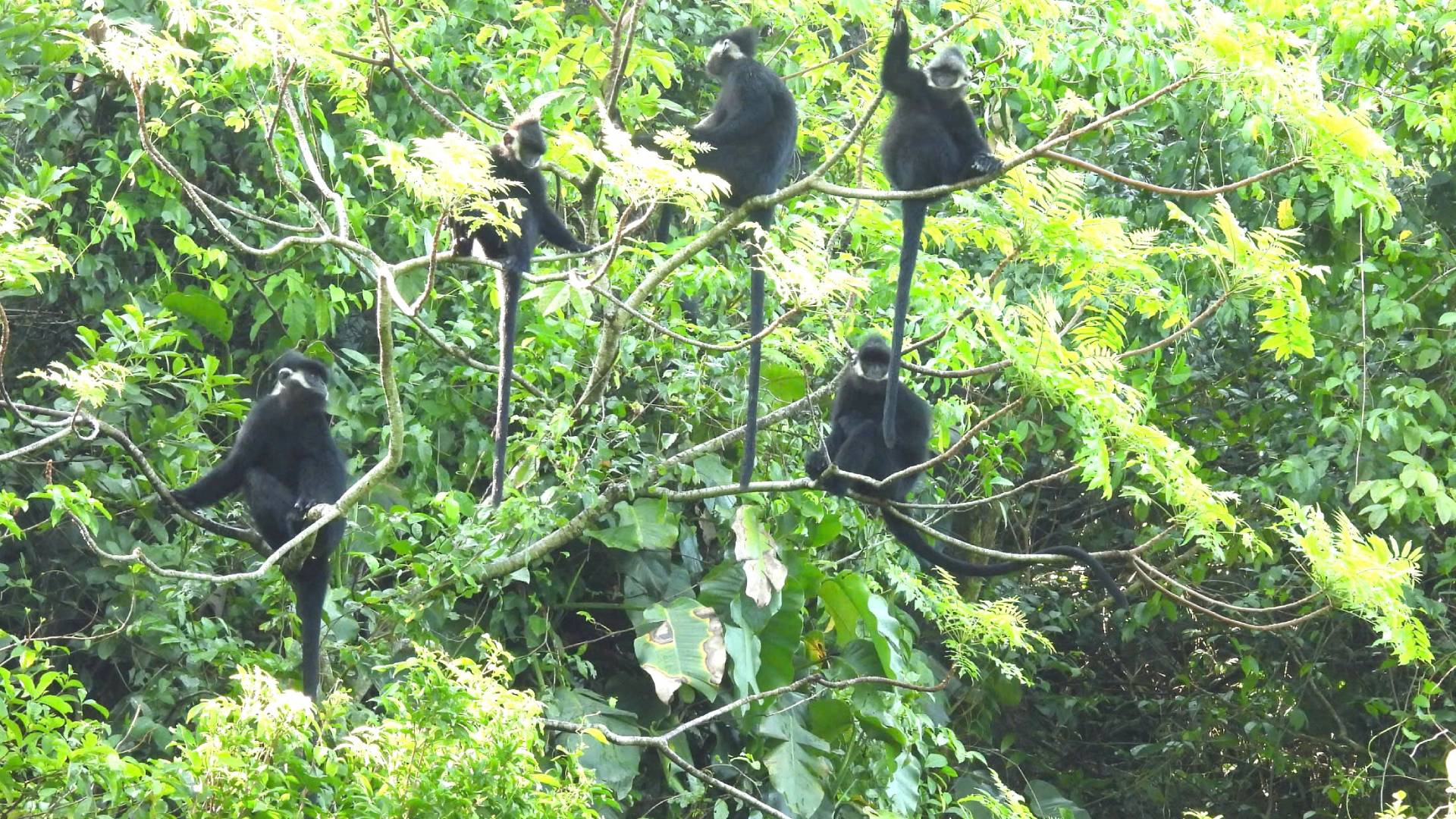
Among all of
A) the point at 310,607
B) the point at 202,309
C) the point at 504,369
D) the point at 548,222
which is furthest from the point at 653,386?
the point at 310,607

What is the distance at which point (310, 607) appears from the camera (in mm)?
4129

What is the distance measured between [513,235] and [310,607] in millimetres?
1208

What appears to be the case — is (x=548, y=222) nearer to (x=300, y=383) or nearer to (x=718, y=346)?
(x=300, y=383)

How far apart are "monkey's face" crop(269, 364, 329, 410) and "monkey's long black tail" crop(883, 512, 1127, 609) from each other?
179 cm

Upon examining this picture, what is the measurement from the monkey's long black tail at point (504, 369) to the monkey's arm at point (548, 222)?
0.25 m

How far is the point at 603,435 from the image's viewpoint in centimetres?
473

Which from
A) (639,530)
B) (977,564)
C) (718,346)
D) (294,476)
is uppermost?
(718,346)

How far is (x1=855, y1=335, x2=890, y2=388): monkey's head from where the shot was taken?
5.24 meters

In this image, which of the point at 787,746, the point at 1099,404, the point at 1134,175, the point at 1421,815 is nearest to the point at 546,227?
the point at 1099,404

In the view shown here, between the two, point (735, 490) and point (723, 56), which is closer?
point (735, 490)

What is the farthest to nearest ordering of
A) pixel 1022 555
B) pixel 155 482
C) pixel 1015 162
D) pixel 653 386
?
pixel 653 386
pixel 1022 555
pixel 155 482
pixel 1015 162

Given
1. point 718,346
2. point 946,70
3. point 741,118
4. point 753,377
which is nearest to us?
point 718,346

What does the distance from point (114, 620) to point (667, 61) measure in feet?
8.33

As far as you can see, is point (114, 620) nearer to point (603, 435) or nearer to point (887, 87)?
point (603, 435)
